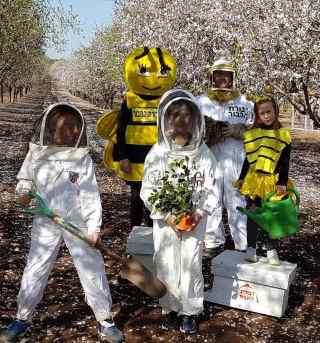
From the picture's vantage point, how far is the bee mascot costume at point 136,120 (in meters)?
5.80

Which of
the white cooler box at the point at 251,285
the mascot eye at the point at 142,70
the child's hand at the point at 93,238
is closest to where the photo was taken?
the child's hand at the point at 93,238

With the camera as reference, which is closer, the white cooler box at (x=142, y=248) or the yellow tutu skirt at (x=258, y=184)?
the white cooler box at (x=142, y=248)

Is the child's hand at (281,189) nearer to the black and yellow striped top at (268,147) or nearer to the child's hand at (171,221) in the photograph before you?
the black and yellow striped top at (268,147)

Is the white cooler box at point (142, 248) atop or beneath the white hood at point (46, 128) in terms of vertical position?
beneath

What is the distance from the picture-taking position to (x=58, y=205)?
13.7ft

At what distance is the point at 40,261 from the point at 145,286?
88 cm

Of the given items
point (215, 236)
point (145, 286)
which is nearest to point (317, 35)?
point (215, 236)

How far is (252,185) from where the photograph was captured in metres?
5.42

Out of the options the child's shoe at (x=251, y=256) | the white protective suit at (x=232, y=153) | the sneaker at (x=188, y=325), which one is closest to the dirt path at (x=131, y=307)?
the sneaker at (x=188, y=325)

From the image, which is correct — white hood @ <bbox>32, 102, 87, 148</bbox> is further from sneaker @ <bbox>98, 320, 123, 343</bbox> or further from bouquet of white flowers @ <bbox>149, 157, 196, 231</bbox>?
sneaker @ <bbox>98, 320, 123, 343</bbox>

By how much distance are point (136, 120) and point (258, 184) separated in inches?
60.5

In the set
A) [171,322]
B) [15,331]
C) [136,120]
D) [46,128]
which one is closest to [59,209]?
[46,128]

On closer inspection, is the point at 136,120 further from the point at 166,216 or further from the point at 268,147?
the point at 166,216

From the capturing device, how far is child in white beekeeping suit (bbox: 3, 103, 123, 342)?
13.6ft
